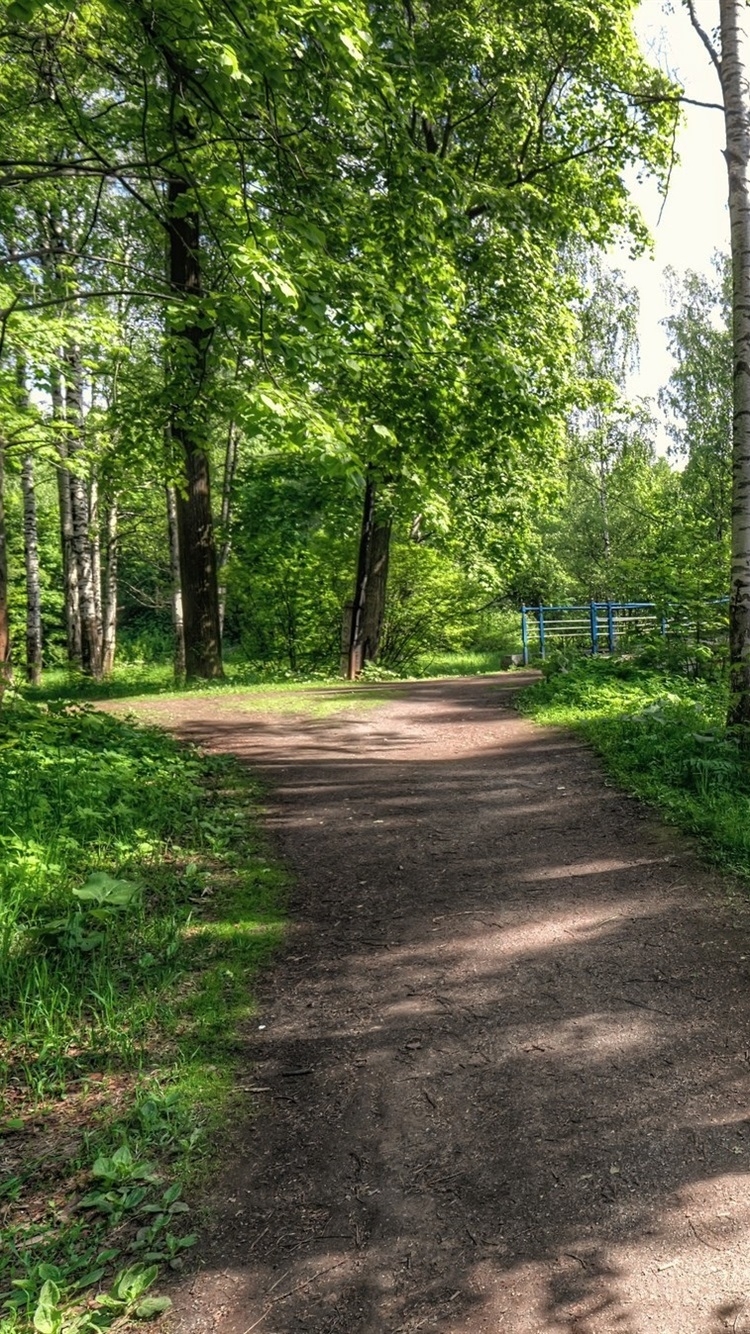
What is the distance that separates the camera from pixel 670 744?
685 cm

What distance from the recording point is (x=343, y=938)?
4195 mm

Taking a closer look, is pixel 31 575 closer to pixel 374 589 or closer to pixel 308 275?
pixel 374 589

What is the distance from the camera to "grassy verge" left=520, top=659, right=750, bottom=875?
530 centimetres

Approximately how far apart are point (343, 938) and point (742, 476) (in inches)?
196

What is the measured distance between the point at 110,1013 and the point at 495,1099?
165cm

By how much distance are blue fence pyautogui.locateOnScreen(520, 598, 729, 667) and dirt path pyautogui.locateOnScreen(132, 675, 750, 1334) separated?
541cm

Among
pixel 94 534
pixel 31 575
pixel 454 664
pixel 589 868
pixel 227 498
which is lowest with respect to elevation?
pixel 589 868

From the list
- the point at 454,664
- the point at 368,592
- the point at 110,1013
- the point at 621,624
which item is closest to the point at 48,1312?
the point at 110,1013

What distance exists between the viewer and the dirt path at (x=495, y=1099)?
2.14 meters

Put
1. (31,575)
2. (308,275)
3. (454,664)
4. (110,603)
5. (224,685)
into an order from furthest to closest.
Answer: (454,664) → (110,603) → (31,575) → (224,685) → (308,275)

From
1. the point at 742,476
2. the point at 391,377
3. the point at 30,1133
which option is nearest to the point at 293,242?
the point at 391,377

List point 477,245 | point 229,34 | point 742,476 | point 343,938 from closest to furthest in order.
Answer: point 343,938
point 229,34
point 742,476
point 477,245

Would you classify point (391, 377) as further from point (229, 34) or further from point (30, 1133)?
point (30, 1133)

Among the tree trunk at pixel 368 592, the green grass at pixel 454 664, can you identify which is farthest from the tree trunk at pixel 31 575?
the green grass at pixel 454 664
